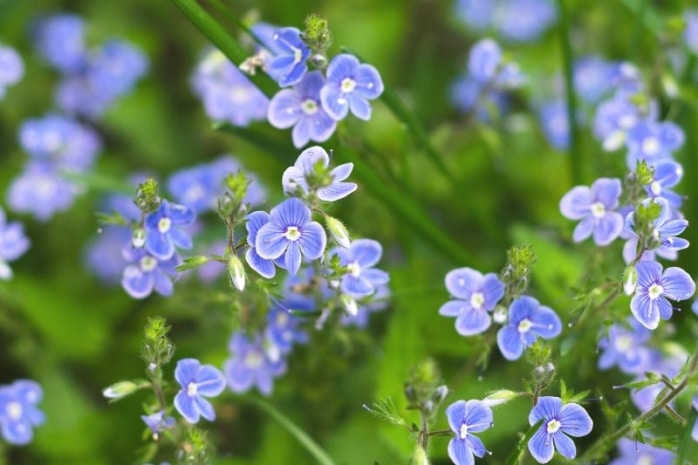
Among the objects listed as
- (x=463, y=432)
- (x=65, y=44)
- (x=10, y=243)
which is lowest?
(x=65, y=44)

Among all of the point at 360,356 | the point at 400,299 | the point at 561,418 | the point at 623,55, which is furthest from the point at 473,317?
the point at 623,55

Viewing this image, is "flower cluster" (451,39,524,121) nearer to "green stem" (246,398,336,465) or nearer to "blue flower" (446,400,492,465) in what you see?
"green stem" (246,398,336,465)

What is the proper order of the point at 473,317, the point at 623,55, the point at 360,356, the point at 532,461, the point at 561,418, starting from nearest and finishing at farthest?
1. the point at 561,418
2. the point at 473,317
3. the point at 532,461
4. the point at 360,356
5. the point at 623,55

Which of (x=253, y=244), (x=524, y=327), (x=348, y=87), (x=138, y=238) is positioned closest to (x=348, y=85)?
(x=348, y=87)

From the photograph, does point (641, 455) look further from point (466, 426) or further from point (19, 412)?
point (19, 412)

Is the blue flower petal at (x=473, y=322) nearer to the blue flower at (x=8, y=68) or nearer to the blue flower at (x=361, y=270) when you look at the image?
the blue flower at (x=361, y=270)

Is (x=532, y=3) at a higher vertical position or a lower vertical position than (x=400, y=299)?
higher

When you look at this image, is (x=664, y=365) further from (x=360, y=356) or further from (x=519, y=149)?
(x=519, y=149)

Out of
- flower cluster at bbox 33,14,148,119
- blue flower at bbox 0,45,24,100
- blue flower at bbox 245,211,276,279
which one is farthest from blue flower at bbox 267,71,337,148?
flower cluster at bbox 33,14,148,119
